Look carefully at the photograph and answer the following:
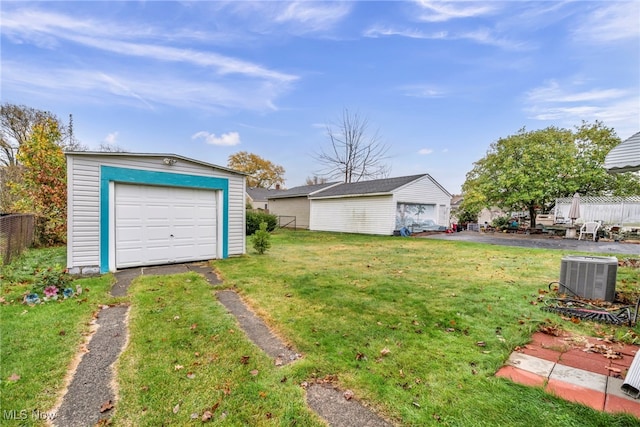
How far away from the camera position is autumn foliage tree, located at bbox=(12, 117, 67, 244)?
35.0 ft

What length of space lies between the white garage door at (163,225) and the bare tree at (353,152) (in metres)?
20.1

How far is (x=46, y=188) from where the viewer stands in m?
10.6

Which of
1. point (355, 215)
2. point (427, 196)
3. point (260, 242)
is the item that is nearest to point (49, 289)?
point (260, 242)

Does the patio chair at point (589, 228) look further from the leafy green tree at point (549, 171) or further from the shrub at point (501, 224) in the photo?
the shrub at point (501, 224)

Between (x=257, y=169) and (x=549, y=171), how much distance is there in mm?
38075

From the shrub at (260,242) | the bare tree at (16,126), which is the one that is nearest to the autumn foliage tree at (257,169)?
the bare tree at (16,126)

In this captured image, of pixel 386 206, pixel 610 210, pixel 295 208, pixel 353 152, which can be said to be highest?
pixel 353 152

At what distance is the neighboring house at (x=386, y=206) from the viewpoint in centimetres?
1723

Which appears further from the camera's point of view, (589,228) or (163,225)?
(589,228)

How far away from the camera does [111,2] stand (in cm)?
743

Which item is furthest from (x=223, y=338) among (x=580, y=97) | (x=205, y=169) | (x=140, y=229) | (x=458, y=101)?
(x=580, y=97)

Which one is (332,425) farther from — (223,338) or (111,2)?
(111,2)

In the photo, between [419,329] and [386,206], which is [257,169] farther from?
[419,329]

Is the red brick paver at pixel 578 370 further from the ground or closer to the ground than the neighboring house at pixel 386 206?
closer to the ground
